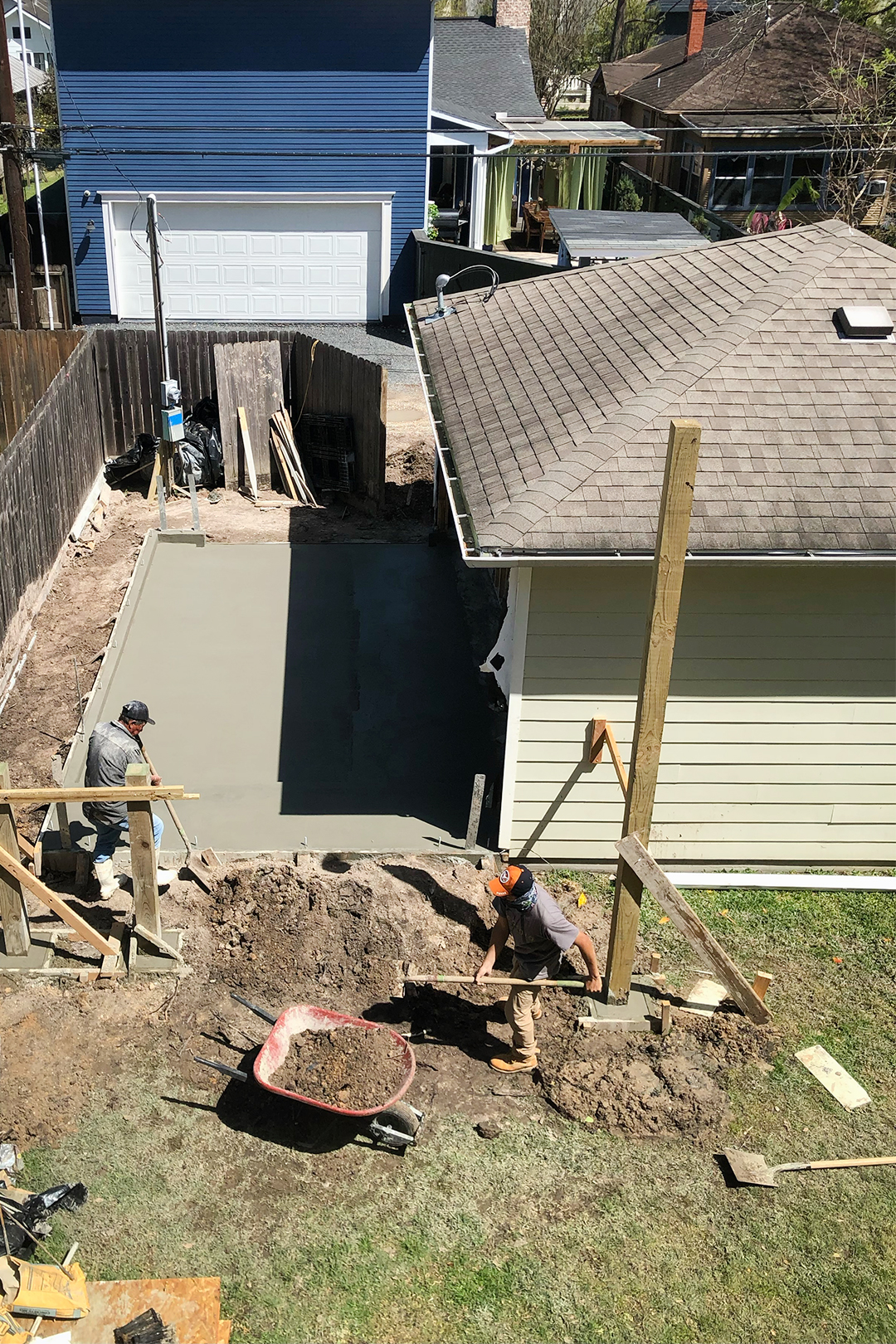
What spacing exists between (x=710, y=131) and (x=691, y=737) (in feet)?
86.9

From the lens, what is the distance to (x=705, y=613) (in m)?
8.95

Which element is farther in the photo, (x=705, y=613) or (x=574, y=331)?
(x=574, y=331)

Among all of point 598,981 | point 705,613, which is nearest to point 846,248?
point 705,613

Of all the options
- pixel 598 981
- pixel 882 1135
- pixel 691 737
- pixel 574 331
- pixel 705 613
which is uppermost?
pixel 574 331

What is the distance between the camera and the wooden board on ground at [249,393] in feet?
59.7

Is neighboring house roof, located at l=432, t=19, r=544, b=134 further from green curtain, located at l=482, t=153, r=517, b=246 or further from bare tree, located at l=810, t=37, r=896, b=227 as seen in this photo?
bare tree, located at l=810, t=37, r=896, b=227

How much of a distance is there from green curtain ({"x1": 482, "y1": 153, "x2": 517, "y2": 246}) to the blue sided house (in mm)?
3646

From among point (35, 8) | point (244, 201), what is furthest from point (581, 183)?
point (35, 8)

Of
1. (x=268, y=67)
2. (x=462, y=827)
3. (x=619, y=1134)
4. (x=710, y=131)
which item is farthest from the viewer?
(x=710, y=131)

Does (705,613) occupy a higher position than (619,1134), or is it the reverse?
(705,613)

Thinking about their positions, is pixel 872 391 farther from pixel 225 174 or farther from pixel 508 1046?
pixel 225 174

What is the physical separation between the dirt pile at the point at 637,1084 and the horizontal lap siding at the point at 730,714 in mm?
2208

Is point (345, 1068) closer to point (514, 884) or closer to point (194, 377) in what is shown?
point (514, 884)

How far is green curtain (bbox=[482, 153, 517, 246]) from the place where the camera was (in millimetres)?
29531
